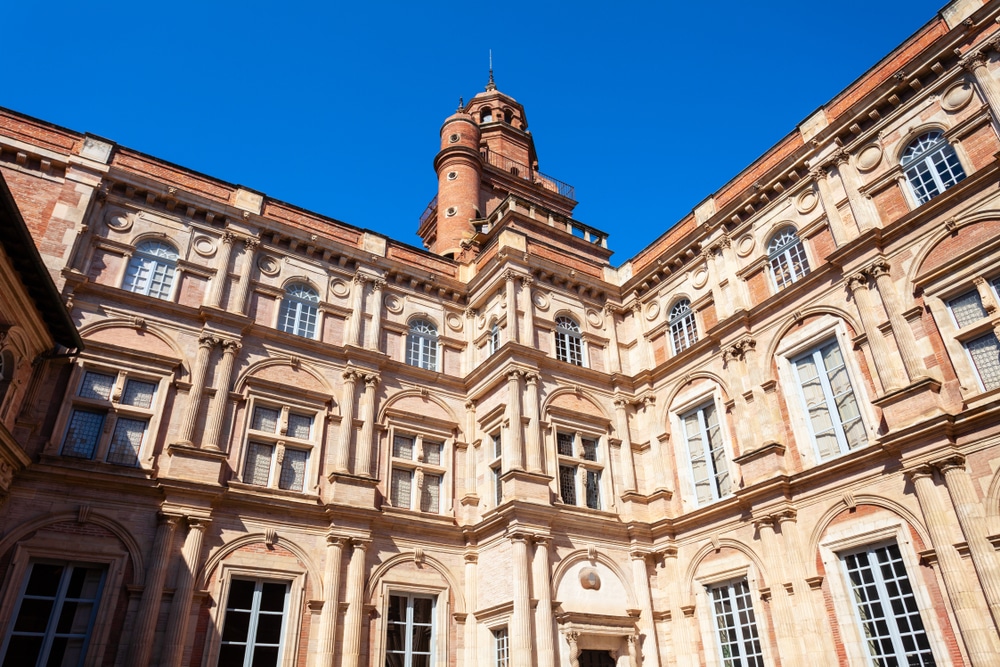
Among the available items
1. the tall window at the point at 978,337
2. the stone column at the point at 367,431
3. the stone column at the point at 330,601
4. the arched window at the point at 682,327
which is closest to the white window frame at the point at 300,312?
the stone column at the point at 367,431

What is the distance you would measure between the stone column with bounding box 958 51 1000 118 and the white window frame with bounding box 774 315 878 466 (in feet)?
18.4

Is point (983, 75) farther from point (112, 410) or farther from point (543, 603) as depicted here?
point (112, 410)

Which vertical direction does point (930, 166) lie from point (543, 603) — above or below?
above

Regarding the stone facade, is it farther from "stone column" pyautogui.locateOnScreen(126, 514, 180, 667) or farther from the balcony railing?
the balcony railing

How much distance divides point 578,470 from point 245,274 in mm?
11196

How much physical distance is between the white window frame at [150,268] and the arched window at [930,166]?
62.8ft

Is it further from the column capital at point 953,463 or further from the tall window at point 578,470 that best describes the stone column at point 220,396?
the column capital at point 953,463

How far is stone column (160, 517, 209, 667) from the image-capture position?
46.7 ft

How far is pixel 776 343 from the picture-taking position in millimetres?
18094

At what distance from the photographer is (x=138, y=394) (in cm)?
1692

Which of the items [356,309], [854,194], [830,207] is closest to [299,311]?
[356,309]

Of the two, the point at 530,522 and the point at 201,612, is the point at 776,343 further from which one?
the point at 201,612

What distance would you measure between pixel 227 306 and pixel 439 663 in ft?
36.5

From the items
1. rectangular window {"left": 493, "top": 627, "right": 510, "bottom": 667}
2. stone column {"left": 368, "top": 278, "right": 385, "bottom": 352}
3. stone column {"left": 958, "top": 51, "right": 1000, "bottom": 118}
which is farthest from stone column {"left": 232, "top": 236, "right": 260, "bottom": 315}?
stone column {"left": 958, "top": 51, "right": 1000, "bottom": 118}
